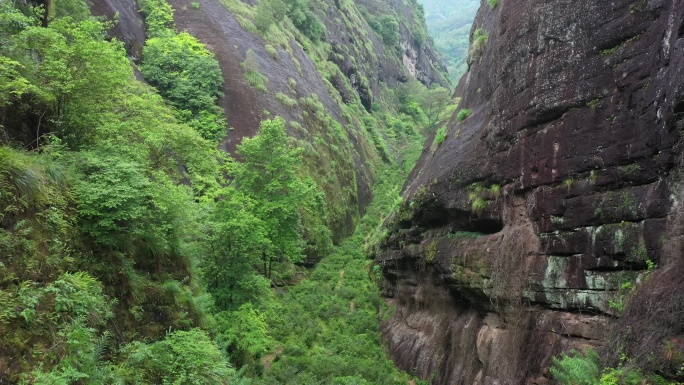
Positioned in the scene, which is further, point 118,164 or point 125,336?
point 118,164

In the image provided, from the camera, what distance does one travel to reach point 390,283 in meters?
22.1

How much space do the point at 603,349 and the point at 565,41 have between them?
23.4 ft

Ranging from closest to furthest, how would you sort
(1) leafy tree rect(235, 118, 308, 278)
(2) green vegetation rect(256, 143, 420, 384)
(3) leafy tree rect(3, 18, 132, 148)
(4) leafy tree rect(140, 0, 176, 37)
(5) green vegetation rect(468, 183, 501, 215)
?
(3) leafy tree rect(3, 18, 132, 148)
(5) green vegetation rect(468, 183, 501, 215)
(2) green vegetation rect(256, 143, 420, 384)
(1) leafy tree rect(235, 118, 308, 278)
(4) leafy tree rect(140, 0, 176, 37)

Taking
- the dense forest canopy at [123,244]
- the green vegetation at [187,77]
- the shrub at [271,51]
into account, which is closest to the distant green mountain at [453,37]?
the shrub at [271,51]

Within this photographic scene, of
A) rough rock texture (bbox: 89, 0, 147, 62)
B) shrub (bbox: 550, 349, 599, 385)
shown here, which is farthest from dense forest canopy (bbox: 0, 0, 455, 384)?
rough rock texture (bbox: 89, 0, 147, 62)

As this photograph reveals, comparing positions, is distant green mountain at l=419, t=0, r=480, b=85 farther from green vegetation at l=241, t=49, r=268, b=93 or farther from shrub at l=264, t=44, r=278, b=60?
green vegetation at l=241, t=49, r=268, b=93

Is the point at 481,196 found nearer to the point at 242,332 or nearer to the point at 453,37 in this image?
the point at 242,332

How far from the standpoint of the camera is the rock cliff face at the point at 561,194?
26.9 ft

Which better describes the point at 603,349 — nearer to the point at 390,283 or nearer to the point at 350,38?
the point at 390,283

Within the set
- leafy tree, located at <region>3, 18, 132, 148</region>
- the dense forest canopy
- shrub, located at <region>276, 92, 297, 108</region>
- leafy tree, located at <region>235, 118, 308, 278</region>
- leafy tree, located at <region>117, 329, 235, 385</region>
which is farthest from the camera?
shrub, located at <region>276, 92, 297, 108</region>

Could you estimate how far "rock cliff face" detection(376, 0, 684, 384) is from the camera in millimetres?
8195

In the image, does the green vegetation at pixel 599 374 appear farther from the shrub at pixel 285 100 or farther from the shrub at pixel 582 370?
the shrub at pixel 285 100

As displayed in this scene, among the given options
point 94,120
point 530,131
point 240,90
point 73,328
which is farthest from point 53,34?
point 240,90

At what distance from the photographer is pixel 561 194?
10219 mm
